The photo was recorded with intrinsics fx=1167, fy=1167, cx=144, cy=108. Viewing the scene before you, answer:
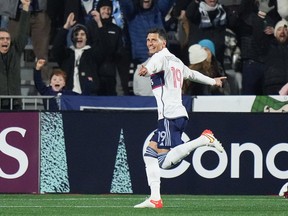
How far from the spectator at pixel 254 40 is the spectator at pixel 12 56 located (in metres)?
3.67

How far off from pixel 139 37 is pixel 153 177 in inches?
234

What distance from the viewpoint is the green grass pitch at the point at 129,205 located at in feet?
42.6

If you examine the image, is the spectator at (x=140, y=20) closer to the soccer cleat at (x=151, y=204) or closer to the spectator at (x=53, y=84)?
the spectator at (x=53, y=84)

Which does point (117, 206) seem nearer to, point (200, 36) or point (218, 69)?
point (218, 69)

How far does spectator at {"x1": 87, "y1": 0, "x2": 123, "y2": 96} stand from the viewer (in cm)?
1950

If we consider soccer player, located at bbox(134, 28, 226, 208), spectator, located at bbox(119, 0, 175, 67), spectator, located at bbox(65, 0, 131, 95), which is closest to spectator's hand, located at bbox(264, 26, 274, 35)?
spectator, located at bbox(119, 0, 175, 67)

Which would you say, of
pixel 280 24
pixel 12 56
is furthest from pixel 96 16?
pixel 280 24

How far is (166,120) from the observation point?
1441 cm

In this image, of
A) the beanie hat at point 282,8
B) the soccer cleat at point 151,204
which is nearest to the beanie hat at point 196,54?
the beanie hat at point 282,8

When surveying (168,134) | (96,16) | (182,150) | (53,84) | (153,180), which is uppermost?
(96,16)

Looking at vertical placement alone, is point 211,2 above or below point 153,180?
above

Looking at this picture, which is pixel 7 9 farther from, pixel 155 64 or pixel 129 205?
pixel 155 64

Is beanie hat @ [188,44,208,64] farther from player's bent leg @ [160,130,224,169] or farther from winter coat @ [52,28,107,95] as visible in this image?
player's bent leg @ [160,130,224,169]

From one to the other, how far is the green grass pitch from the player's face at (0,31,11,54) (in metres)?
2.58
